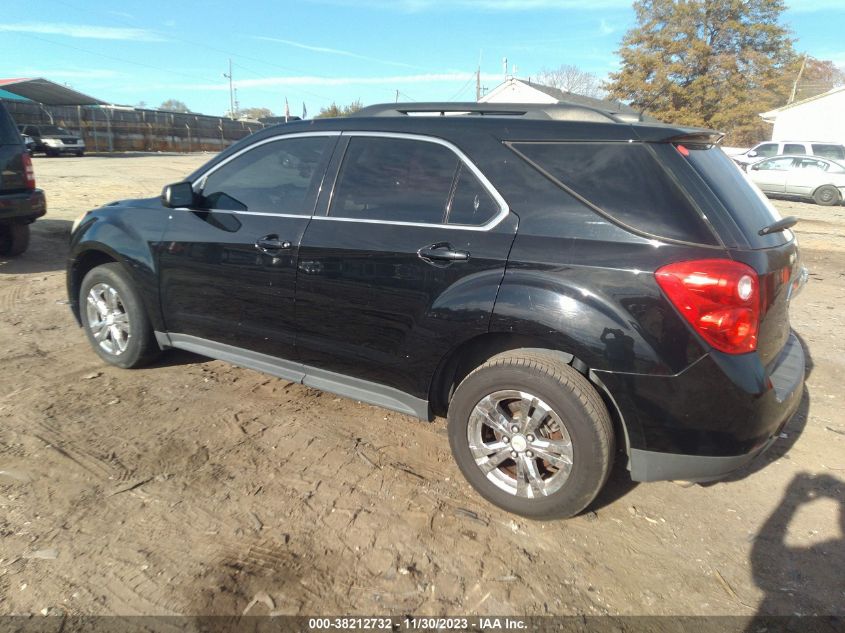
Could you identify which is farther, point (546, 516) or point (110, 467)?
point (110, 467)

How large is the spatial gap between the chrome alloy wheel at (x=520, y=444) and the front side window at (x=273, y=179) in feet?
5.05

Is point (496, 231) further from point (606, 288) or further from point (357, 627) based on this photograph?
point (357, 627)

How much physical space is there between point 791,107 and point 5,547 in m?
40.4

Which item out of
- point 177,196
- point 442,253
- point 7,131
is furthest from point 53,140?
point 442,253

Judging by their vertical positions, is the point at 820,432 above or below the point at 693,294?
below

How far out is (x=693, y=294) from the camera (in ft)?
7.80

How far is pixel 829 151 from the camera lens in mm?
19250

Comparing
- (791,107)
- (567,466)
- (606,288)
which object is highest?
(791,107)

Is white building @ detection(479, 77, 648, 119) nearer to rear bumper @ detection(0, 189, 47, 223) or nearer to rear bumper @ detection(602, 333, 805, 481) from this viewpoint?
rear bumper @ detection(0, 189, 47, 223)

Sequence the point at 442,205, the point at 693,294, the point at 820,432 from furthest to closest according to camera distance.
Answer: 1. the point at 820,432
2. the point at 442,205
3. the point at 693,294

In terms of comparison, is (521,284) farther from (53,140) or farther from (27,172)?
(53,140)

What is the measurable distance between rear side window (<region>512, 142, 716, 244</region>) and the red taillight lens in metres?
0.14

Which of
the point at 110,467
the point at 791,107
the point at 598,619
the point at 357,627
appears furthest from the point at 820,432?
the point at 791,107

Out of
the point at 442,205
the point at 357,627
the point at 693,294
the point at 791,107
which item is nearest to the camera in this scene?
the point at 357,627
